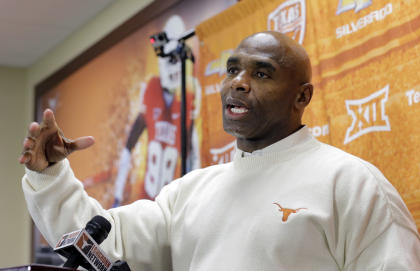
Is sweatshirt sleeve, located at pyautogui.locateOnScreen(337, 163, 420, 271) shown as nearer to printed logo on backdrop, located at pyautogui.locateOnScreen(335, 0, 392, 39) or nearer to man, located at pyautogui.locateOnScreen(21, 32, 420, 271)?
man, located at pyautogui.locateOnScreen(21, 32, 420, 271)

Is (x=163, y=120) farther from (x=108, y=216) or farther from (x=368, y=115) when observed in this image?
(x=108, y=216)

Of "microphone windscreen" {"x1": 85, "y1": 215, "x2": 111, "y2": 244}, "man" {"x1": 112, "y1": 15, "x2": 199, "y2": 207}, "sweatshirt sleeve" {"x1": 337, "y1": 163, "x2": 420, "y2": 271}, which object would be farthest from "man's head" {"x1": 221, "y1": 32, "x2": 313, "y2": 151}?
"man" {"x1": 112, "y1": 15, "x2": 199, "y2": 207}

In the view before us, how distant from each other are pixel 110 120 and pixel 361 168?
315cm

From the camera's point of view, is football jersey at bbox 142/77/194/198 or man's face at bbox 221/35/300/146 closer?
man's face at bbox 221/35/300/146

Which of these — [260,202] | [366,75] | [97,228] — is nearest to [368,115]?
[366,75]

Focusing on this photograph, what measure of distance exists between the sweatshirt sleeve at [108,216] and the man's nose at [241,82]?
360mm

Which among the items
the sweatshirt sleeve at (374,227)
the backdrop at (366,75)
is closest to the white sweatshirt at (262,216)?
the sweatshirt sleeve at (374,227)

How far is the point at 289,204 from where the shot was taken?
4.29ft

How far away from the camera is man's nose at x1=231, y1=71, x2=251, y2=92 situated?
4.84 ft

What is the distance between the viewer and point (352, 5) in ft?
6.86

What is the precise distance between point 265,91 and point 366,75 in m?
0.67

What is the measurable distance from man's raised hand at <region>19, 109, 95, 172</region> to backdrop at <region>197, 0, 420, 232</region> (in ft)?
3.26

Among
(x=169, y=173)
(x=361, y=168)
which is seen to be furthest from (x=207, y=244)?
(x=169, y=173)

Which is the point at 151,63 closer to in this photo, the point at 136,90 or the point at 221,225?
the point at 136,90
